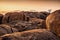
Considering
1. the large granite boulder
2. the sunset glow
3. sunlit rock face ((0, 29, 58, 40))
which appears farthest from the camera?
the sunset glow

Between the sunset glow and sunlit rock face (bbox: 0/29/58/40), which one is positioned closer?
sunlit rock face (bbox: 0/29/58/40)

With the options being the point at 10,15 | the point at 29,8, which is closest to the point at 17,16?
the point at 10,15

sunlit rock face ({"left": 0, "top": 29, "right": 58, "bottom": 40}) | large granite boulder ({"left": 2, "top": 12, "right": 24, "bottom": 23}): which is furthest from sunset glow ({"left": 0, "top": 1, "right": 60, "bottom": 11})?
sunlit rock face ({"left": 0, "top": 29, "right": 58, "bottom": 40})

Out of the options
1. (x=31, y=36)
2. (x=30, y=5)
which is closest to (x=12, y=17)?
(x=31, y=36)

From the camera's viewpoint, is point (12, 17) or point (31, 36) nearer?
point (31, 36)

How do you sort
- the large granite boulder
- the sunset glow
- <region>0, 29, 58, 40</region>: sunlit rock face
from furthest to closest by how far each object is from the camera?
1. the sunset glow
2. the large granite boulder
3. <region>0, 29, 58, 40</region>: sunlit rock face

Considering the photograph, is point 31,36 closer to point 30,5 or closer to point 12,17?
point 12,17

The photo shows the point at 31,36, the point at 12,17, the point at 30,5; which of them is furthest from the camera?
the point at 30,5

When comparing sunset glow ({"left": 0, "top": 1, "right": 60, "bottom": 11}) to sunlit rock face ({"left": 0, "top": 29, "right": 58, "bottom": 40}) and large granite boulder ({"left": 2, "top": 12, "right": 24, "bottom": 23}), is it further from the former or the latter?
sunlit rock face ({"left": 0, "top": 29, "right": 58, "bottom": 40})

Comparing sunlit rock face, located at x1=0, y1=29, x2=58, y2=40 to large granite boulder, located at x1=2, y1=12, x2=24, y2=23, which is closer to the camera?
sunlit rock face, located at x1=0, y1=29, x2=58, y2=40

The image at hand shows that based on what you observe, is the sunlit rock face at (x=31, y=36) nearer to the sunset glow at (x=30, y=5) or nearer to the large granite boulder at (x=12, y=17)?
the large granite boulder at (x=12, y=17)

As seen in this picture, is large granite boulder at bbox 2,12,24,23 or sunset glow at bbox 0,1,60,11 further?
sunset glow at bbox 0,1,60,11

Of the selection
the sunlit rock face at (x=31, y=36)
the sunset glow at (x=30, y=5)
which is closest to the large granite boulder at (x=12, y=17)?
the sunlit rock face at (x=31, y=36)

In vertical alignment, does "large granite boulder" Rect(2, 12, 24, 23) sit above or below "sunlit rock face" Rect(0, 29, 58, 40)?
below
